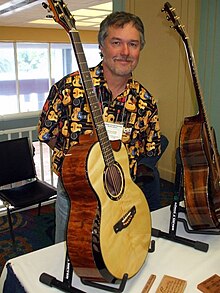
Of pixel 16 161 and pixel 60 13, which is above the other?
pixel 60 13

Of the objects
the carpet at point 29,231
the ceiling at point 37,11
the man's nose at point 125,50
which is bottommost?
the carpet at point 29,231

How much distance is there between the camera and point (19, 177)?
2.82 metres

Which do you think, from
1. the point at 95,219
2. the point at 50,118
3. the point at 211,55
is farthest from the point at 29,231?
the point at 211,55

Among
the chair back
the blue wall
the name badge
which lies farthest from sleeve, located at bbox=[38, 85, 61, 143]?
the blue wall

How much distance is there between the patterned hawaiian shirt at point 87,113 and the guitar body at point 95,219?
0.33 metres

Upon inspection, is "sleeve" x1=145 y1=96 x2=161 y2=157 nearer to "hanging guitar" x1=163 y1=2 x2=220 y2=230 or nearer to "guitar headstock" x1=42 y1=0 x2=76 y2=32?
"hanging guitar" x1=163 y1=2 x2=220 y2=230

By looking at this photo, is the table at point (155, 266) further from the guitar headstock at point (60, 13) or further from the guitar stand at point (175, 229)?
the guitar headstock at point (60, 13)

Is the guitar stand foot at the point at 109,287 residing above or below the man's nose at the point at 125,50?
below

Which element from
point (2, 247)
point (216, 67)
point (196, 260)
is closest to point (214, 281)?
point (196, 260)

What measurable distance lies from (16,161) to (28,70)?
804 cm

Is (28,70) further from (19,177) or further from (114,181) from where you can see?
(114,181)

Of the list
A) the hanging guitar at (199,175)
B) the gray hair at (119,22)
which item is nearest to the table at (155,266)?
the hanging guitar at (199,175)

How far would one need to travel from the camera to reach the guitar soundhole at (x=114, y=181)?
1.03m

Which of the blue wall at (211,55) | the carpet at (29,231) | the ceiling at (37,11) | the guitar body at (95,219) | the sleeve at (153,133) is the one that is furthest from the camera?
the ceiling at (37,11)
